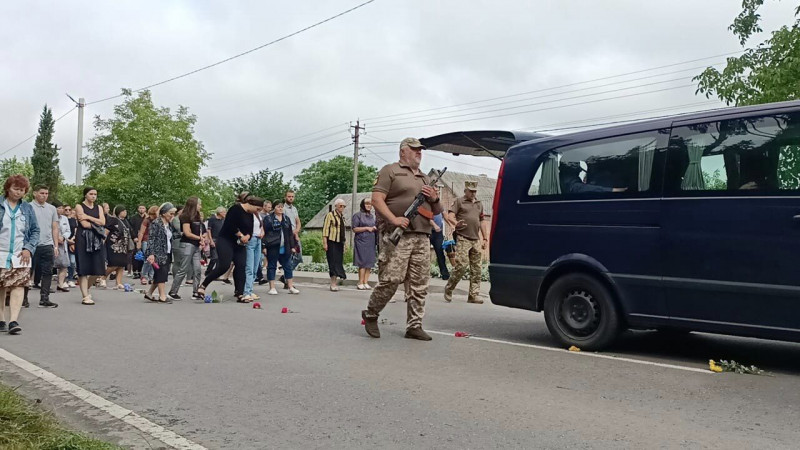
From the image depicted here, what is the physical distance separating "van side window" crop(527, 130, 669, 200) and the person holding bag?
701 cm

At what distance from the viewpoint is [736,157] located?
576cm

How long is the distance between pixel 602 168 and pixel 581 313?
1.38m

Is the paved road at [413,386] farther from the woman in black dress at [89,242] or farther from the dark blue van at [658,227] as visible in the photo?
the woman in black dress at [89,242]

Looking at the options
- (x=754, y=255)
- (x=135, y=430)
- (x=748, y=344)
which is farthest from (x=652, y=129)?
(x=135, y=430)

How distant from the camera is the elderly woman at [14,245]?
767cm

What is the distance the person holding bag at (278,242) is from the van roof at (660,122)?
266 inches

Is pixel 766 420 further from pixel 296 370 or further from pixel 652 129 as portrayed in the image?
pixel 296 370

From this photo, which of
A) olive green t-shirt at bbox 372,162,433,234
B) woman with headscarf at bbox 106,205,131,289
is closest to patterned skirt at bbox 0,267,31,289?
olive green t-shirt at bbox 372,162,433,234

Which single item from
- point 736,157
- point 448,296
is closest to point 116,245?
point 448,296

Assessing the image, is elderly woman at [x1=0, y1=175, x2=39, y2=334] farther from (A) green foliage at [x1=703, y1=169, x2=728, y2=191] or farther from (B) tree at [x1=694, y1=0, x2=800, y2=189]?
(B) tree at [x1=694, y1=0, x2=800, y2=189]

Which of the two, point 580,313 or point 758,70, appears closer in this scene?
point 580,313

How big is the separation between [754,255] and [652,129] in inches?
56.9

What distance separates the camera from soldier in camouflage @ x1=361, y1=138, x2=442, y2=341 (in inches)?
281

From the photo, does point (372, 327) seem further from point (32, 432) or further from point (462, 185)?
point (462, 185)
